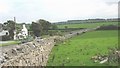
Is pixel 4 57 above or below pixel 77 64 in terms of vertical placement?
above

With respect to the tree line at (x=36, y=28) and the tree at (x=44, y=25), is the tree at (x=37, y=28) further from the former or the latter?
the tree at (x=44, y=25)

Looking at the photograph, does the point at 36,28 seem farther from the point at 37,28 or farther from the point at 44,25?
the point at 44,25

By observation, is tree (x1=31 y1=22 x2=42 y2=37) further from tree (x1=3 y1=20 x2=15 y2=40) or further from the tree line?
tree (x1=3 y1=20 x2=15 y2=40)

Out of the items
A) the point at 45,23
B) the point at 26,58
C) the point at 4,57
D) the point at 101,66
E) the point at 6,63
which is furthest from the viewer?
the point at 45,23

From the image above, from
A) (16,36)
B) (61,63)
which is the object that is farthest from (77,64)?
(16,36)

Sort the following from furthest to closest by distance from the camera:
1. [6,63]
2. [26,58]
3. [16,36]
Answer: [16,36] → [26,58] → [6,63]

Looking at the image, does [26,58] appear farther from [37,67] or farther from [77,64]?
[77,64]

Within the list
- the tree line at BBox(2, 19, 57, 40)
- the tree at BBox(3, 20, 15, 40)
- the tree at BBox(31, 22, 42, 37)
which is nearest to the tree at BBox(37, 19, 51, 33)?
the tree line at BBox(2, 19, 57, 40)

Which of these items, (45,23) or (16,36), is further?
(45,23)

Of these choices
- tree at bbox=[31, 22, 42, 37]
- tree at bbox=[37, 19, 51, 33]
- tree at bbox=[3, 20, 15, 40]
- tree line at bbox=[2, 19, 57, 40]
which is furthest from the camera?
tree at bbox=[37, 19, 51, 33]

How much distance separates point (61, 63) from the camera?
21000 millimetres

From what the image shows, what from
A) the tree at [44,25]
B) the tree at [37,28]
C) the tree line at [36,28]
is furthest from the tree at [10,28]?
the tree at [44,25]

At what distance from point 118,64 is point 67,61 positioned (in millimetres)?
3302

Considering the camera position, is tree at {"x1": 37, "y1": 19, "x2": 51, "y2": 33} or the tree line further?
tree at {"x1": 37, "y1": 19, "x2": 51, "y2": 33}
